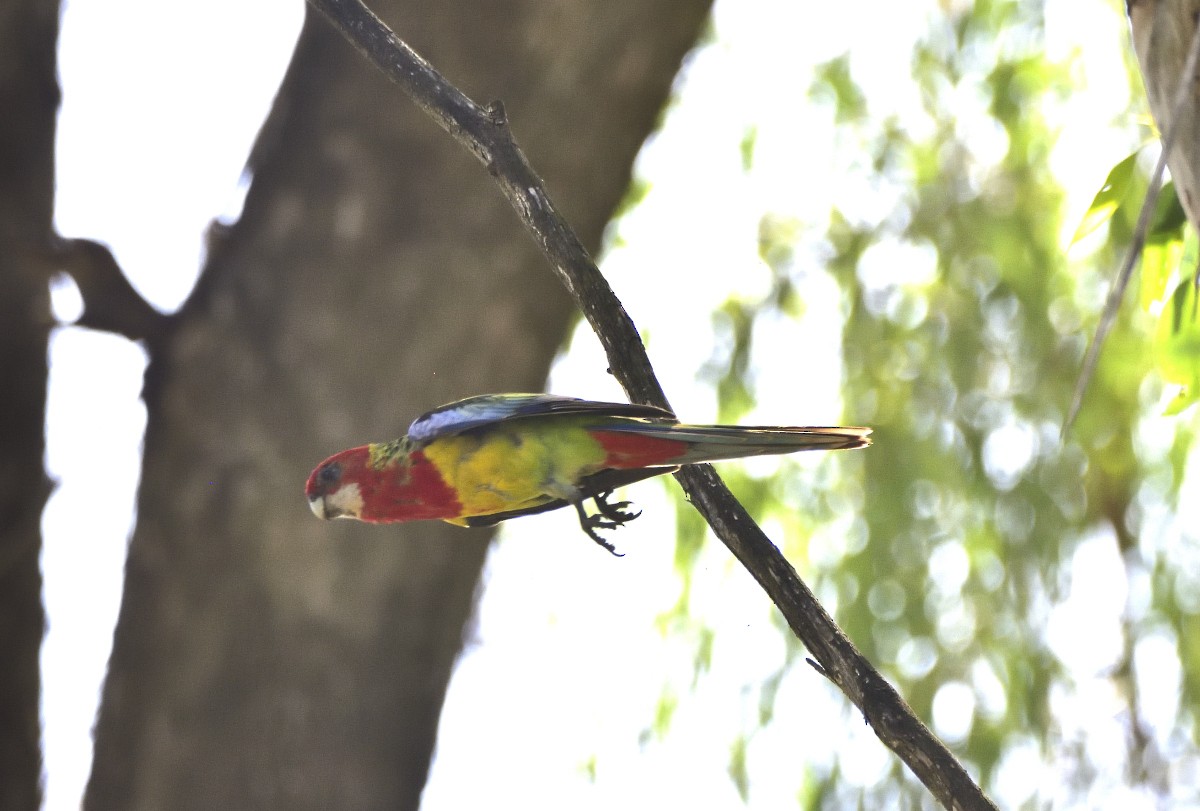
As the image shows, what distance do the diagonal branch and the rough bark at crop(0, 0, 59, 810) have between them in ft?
7.83

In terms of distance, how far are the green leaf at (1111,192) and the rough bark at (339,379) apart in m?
2.26

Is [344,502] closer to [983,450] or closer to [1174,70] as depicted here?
[1174,70]

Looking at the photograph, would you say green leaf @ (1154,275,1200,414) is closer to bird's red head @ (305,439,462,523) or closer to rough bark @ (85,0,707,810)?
bird's red head @ (305,439,462,523)

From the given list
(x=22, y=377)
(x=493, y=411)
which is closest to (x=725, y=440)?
(x=493, y=411)

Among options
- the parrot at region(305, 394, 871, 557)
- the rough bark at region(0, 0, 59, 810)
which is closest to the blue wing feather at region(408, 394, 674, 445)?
the parrot at region(305, 394, 871, 557)

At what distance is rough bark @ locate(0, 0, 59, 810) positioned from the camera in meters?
3.74

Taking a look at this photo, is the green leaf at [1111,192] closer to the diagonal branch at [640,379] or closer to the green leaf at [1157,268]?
the green leaf at [1157,268]

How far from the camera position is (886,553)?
15.3 ft

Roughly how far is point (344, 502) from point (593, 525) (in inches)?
16.2

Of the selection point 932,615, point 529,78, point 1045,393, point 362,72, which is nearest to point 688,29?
point 529,78

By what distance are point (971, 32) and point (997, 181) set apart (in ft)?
2.29

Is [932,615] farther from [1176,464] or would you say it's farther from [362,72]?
[362,72]

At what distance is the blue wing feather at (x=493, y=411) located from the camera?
5.70 feet

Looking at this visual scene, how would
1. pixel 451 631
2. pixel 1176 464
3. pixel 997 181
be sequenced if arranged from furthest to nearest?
pixel 997 181 < pixel 1176 464 < pixel 451 631
